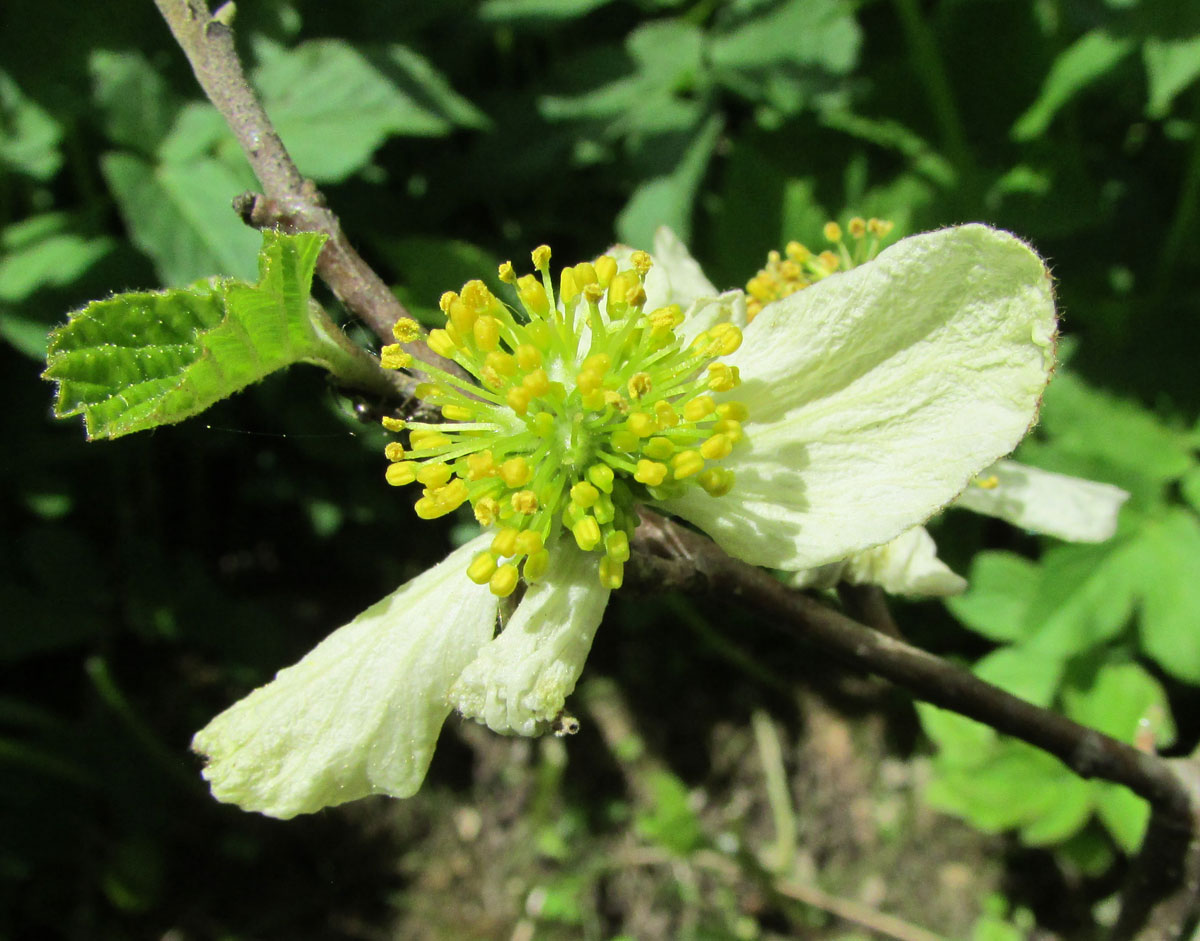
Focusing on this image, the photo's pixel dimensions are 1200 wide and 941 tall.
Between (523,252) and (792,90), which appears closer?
(792,90)

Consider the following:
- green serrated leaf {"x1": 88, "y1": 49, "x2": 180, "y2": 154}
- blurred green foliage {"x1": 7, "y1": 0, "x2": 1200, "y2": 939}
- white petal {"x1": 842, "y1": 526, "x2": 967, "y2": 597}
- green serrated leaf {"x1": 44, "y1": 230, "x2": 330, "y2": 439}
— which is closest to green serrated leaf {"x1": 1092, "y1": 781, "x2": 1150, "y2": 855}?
blurred green foliage {"x1": 7, "y1": 0, "x2": 1200, "y2": 939}

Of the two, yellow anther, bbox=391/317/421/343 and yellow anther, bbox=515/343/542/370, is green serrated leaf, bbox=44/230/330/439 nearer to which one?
yellow anther, bbox=391/317/421/343

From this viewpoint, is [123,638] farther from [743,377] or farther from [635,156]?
[743,377]

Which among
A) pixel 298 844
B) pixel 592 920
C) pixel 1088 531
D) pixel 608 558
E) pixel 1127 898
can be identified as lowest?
pixel 592 920

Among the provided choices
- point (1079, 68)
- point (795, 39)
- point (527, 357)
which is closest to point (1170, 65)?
point (1079, 68)

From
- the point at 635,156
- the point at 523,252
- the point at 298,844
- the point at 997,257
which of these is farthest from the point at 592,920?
the point at 997,257

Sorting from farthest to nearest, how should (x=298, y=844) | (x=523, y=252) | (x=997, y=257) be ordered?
(x=298, y=844)
(x=523, y=252)
(x=997, y=257)

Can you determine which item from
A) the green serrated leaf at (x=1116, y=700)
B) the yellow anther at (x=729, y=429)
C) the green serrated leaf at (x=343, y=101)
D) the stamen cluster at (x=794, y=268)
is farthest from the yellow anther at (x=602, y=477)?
the green serrated leaf at (x=1116, y=700)
